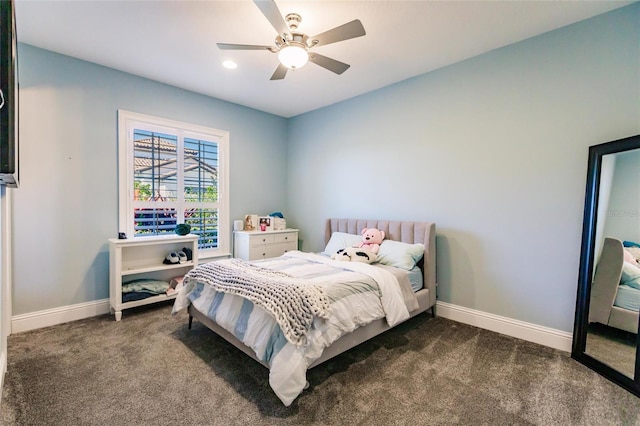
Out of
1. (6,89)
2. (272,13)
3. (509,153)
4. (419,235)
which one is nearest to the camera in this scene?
(6,89)

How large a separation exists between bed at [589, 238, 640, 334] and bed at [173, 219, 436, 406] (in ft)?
4.33

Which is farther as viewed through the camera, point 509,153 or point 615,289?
point 509,153

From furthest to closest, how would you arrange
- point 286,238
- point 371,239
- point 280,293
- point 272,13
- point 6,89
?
point 286,238, point 371,239, point 280,293, point 272,13, point 6,89

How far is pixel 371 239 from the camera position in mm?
3510

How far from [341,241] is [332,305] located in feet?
5.72

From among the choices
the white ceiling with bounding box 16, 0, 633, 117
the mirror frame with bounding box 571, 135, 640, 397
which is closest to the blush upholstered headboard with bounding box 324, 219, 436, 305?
the mirror frame with bounding box 571, 135, 640, 397

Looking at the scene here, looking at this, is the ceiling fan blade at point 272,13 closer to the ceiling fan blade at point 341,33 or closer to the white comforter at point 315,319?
the ceiling fan blade at point 341,33

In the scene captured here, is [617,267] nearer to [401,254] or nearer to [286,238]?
[401,254]

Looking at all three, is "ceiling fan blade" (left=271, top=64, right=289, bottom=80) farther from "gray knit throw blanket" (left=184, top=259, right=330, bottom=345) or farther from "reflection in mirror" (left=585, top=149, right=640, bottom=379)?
"reflection in mirror" (left=585, top=149, right=640, bottom=379)

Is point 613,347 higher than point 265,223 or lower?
lower

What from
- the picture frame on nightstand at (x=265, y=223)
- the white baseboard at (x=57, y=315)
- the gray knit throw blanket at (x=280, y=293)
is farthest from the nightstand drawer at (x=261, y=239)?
the white baseboard at (x=57, y=315)

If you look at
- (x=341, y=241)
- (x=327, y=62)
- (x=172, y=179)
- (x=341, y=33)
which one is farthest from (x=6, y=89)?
(x=341, y=241)

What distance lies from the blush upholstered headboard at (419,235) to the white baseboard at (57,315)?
3.15 meters

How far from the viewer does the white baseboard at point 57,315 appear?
9.31 ft
